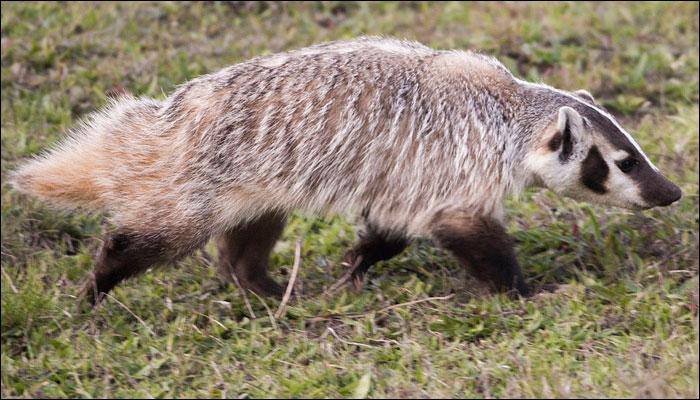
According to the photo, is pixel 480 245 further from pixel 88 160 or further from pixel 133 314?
pixel 88 160

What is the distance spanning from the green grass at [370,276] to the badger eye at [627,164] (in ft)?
1.72

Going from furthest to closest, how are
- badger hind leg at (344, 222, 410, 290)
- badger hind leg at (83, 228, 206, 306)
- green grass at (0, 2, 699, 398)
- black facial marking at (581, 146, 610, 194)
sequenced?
badger hind leg at (344, 222, 410, 290) → black facial marking at (581, 146, 610, 194) → badger hind leg at (83, 228, 206, 306) → green grass at (0, 2, 699, 398)

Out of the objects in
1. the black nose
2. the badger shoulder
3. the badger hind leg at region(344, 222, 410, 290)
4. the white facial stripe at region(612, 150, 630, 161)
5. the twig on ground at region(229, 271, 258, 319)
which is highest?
the badger shoulder

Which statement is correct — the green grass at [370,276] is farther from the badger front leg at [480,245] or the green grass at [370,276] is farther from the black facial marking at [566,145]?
the black facial marking at [566,145]

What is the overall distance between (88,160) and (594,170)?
8.22 ft

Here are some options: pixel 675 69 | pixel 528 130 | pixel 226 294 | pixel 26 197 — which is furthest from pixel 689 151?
pixel 26 197

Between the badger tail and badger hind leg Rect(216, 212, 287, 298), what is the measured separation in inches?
29.4

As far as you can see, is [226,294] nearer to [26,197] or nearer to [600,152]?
[26,197]

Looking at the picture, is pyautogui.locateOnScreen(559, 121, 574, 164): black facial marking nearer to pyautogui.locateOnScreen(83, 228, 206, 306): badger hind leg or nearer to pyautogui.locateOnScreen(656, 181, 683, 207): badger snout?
pyautogui.locateOnScreen(656, 181, 683, 207): badger snout

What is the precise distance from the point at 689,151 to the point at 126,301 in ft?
11.9

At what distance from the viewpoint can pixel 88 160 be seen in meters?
5.03

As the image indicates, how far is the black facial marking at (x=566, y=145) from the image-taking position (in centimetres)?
494

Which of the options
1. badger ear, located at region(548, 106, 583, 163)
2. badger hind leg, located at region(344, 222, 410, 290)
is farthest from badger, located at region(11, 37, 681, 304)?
badger hind leg, located at region(344, 222, 410, 290)

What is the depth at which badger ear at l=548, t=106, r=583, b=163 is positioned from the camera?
4.88m
